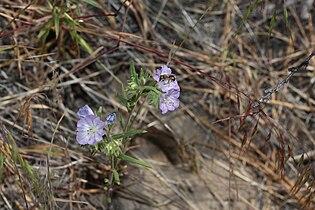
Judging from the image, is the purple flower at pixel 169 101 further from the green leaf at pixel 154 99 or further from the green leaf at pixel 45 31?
the green leaf at pixel 45 31

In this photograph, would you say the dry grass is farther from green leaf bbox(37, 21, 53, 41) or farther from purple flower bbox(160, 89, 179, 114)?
purple flower bbox(160, 89, 179, 114)

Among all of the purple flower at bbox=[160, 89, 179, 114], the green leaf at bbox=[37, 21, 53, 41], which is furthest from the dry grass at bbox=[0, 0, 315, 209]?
the purple flower at bbox=[160, 89, 179, 114]

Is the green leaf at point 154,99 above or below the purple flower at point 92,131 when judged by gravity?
above

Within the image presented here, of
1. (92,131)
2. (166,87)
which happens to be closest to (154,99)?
(166,87)

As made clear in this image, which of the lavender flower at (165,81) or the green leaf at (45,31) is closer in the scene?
the lavender flower at (165,81)

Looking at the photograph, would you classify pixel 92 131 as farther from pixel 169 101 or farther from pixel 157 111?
pixel 157 111

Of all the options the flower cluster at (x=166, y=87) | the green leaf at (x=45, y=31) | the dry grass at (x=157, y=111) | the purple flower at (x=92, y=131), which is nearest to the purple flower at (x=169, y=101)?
the flower cluster at (x=166, y=87)
